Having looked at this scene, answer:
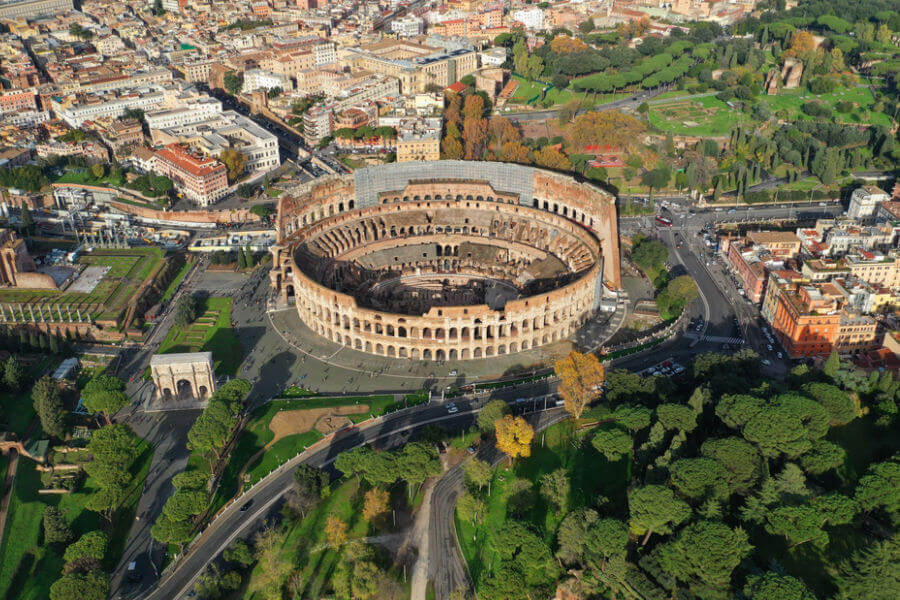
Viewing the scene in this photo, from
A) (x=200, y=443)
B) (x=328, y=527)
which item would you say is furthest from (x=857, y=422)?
(x=200, y=443)

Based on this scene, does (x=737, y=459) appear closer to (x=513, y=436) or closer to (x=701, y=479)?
(x=701, y=479)

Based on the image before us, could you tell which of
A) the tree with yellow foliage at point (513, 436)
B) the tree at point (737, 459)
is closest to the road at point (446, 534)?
the tree with yellow foliage at point (513, 436)

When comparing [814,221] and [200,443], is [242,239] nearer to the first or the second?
[200,443]

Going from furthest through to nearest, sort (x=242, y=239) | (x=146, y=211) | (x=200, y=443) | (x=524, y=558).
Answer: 1. (x=146, y=211)
2. (x=242, y=239)
3. (x=200, y=443)
4. (x=524, y=558)

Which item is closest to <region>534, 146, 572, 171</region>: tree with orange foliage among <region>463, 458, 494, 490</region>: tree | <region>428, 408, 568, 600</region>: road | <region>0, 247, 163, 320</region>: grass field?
<region>0, 247, 163, 320</region>: grass field

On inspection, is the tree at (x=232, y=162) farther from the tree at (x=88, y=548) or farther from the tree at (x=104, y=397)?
the tree at (x=88, y=548)

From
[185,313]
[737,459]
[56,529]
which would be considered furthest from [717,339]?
[56,529]
